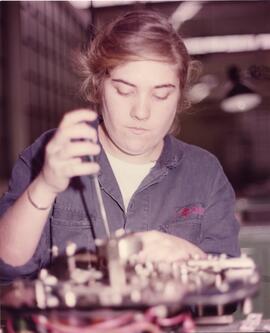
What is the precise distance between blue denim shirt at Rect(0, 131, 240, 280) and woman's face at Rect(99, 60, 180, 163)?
0.19 m

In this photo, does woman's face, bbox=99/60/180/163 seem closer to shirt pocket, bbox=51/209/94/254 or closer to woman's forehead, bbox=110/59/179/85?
woman's forehead, bbox=110/59/179/85

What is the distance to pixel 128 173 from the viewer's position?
1516mm

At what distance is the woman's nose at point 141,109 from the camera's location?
1195 mm

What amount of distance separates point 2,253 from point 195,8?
4.69m

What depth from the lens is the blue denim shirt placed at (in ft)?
4.70

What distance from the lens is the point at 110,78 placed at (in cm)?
131

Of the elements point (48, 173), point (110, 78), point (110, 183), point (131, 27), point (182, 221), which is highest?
point (131, 27)

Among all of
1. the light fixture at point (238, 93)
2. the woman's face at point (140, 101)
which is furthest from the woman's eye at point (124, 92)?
the light fixture at point (238, 93)

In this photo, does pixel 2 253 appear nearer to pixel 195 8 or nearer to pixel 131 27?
pixel 131 27

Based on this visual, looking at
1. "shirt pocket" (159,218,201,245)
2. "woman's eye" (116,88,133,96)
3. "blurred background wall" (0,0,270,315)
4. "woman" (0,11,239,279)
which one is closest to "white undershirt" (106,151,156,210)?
"woman" (0,11,239,279)

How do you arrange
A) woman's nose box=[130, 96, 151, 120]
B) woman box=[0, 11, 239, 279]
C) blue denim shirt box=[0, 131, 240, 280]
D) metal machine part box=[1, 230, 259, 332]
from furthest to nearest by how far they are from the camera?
blue denim shirt box=[0, 131, 240, 280] → woman's nose box=[130, 96, 151, 120] → woman box=[0, 11, 239, 279] → metal machine part box=[1, 230, 259, 332]

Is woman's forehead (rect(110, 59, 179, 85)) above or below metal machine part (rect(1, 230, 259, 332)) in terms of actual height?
above

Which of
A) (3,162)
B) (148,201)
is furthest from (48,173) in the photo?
(3,162)

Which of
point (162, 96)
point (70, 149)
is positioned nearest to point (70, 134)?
point (70, 149)
